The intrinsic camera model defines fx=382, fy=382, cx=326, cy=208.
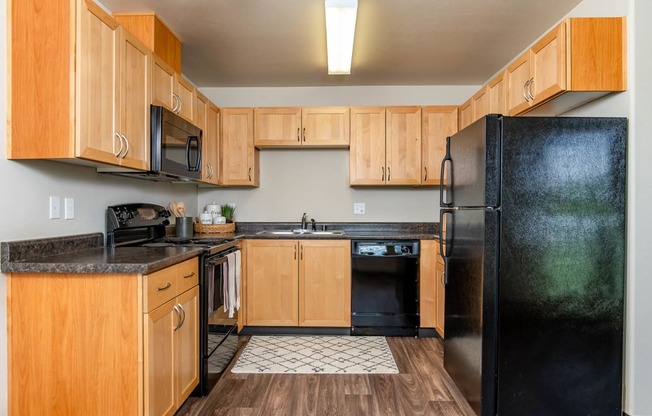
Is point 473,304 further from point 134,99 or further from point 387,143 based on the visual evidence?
point 134,99

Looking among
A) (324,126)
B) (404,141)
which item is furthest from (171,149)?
(404,141)

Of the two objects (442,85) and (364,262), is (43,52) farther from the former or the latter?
(442,85)

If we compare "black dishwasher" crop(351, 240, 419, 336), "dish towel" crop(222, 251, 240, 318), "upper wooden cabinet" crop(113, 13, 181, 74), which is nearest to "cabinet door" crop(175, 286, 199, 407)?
"dish towel" crop(222, 251, 240, 318)

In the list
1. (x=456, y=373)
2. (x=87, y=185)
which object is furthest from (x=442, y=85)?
(x=87, y=185)

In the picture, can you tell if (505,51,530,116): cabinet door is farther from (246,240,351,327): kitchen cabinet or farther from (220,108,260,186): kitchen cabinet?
(220,108,260,186): kitchen cabinet

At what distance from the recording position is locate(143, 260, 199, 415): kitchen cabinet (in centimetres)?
167

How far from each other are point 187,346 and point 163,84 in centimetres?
163

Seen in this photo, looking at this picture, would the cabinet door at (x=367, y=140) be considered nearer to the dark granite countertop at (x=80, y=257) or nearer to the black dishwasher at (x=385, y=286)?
the black dishwasher at (x=385, y=286)

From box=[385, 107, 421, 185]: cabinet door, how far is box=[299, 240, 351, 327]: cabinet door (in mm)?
951

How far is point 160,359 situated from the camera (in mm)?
1771

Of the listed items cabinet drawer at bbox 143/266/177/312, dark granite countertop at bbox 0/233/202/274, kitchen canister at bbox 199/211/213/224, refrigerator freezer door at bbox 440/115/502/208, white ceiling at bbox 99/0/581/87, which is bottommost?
cabinet drawer at bbox 143/266/177/312

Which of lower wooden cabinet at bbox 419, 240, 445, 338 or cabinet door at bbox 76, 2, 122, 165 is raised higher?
cabinet door at bbox 76, 2, 122, 165

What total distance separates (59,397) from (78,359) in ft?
0.61

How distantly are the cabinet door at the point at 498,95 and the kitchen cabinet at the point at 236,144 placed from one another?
212cm
